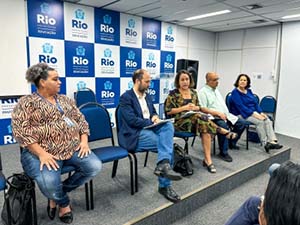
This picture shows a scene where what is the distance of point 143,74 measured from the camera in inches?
95.3

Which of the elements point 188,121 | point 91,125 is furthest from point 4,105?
point 188,121

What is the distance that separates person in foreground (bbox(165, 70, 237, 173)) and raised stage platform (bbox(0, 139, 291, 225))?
0.25 meters

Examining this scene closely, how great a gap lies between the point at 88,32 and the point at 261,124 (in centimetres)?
308

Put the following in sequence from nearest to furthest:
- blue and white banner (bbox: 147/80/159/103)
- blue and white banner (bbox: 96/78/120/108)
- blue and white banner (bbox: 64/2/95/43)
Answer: blue and white banner (bbox: 64/2/95/43), blue and white banner (bbox: 96/78/120/108), blue and white banner (bbox: 147/80/159/103)

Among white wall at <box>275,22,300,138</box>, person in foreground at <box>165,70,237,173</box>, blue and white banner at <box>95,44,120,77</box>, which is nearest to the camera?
person in foreground at <box>165,70,237,173</box>

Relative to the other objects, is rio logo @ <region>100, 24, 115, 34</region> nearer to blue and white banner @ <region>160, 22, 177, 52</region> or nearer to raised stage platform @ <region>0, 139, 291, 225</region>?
blue and white banner @ <region>160, 22, 177, 52</region>

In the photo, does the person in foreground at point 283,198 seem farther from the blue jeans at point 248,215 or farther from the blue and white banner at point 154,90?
the blue and white banner at point 154,90

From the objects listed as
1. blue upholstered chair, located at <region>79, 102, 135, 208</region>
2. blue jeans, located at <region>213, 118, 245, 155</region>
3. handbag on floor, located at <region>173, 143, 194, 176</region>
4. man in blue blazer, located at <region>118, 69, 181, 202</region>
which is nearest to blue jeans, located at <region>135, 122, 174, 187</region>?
man in blue blazer, located at <region>118, 69, 181, 202</region>

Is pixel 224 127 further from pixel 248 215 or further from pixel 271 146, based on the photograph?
pixel 248 215

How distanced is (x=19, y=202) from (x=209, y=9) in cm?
395

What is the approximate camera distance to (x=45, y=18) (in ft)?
12.4

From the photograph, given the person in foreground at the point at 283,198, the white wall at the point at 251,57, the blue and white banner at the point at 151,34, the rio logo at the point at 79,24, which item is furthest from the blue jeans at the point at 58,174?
the white wall at the point at 251,57

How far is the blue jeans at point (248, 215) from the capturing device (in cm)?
117

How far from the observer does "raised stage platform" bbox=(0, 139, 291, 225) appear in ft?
6.41
